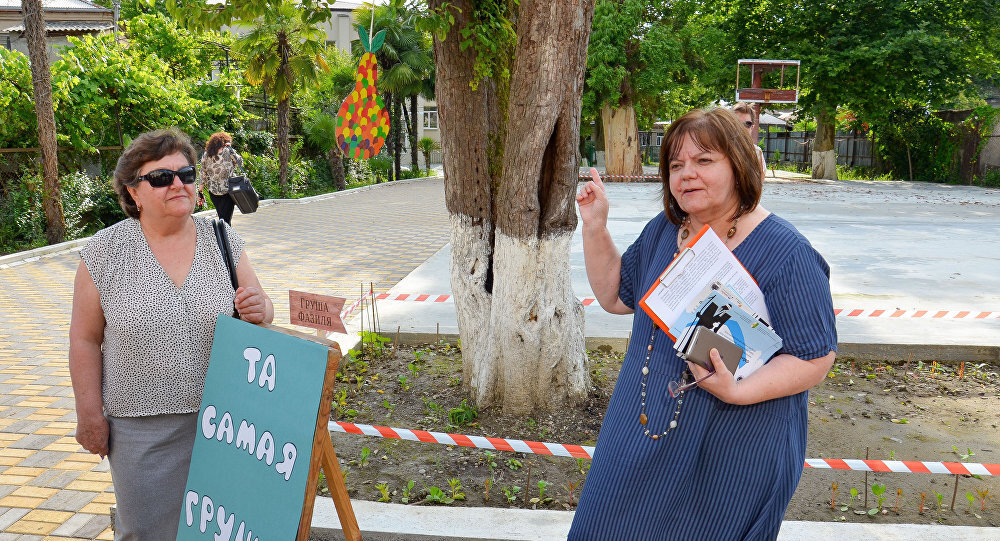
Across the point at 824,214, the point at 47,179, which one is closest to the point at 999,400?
the point at 824,214

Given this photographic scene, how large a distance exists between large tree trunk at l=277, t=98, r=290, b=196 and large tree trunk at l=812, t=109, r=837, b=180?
20.2m

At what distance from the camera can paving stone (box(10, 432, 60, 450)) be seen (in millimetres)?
4527

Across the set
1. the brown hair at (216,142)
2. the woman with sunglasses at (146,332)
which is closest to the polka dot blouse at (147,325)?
the woman with sunglasses at (146,332)

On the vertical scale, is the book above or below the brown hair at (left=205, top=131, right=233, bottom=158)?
below

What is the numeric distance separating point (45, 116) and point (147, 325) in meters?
11.8

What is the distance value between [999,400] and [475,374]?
3.55 meters

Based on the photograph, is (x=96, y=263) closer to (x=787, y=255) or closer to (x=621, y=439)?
(x=621, y=439)

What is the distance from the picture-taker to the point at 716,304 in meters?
1.88

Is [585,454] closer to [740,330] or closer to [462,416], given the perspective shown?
[462,416]

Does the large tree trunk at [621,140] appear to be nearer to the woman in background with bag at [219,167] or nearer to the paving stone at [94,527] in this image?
the woman in background with bag at [219,167]

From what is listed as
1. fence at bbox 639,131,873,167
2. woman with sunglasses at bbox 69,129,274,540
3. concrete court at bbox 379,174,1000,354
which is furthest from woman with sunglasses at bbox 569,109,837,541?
fence at bbox 639,131,873,167

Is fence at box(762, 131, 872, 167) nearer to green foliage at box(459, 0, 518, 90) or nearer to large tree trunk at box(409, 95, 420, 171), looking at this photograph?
large tree trunk at box(409, 95, 420, 171)

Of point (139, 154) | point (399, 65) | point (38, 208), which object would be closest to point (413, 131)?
point (399, 65)

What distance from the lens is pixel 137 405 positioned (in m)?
2.50
